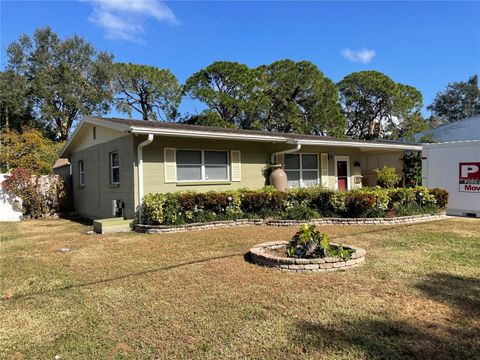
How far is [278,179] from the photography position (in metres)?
12.5

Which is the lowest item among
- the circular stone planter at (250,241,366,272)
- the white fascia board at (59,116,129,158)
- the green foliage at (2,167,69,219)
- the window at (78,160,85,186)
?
the circular stone planter at (250,241,366,272)

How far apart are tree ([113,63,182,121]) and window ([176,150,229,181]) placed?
63.1 ft

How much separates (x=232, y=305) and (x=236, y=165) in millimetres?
8320

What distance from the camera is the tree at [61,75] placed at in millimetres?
27156

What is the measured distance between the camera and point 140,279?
16.6 feet

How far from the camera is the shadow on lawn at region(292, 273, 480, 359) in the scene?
9.48 feet

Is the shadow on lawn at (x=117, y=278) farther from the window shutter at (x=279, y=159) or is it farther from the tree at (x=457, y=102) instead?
the tree at (x=457, y=102)

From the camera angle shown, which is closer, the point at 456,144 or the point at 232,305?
the point at 232,305

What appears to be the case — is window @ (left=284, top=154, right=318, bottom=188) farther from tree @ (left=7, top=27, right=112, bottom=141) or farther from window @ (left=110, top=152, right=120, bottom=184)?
tree @ (left=7, top=27, right=112, bottom=141)

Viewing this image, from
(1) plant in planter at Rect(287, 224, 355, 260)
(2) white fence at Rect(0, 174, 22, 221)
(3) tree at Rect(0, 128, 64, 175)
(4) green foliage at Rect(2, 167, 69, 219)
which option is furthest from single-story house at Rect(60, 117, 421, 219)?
(1) plant in planter at Rect(287, 224, 355, 260)

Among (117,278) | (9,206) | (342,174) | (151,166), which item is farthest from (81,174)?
(342,174)

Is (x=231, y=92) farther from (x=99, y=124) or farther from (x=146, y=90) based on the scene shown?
(x=99, y=124)

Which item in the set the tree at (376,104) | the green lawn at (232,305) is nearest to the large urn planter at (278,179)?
the green lawn at (232,305)

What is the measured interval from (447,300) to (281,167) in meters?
9.04
